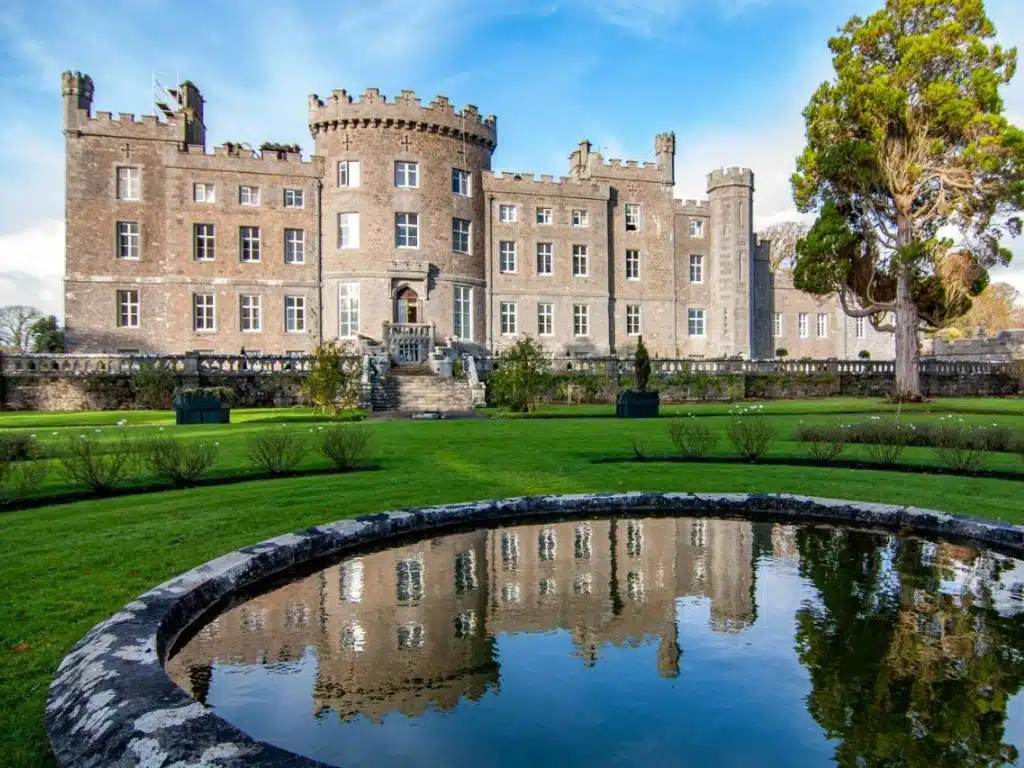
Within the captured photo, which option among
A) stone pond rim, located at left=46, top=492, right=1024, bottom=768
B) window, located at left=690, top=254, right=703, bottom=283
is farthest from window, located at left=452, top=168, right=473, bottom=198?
stone pond rim, located at left=46, top=492, right=1024, bottom=768

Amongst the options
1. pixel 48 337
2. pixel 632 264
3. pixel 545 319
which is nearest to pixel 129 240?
pixel 48 337

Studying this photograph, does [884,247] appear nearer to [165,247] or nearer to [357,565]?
[357,565]

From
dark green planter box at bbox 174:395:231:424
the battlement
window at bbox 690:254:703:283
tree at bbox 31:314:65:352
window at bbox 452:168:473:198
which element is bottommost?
dark green planter box at bbox 174:395:231:424

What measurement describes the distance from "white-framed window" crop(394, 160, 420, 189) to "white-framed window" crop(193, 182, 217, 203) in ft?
29.0

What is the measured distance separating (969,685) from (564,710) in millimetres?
2102

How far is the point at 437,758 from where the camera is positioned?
9.64 feet

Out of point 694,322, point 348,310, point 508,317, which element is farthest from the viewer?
point 694,322

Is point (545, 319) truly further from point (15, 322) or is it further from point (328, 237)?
point (15, 322)

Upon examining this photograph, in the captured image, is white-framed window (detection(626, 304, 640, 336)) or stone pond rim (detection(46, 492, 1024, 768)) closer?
stone pond rim (detection(46, 492, 1024, 768))

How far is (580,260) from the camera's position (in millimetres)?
39688

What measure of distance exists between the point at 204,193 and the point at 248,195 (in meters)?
2.01

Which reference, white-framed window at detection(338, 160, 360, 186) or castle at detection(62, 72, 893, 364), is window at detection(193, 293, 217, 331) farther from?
white-framed window at detection(338, 160, 360, 186)

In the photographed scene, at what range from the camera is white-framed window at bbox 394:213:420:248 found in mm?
34500

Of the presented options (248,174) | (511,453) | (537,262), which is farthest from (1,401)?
(537,262)
